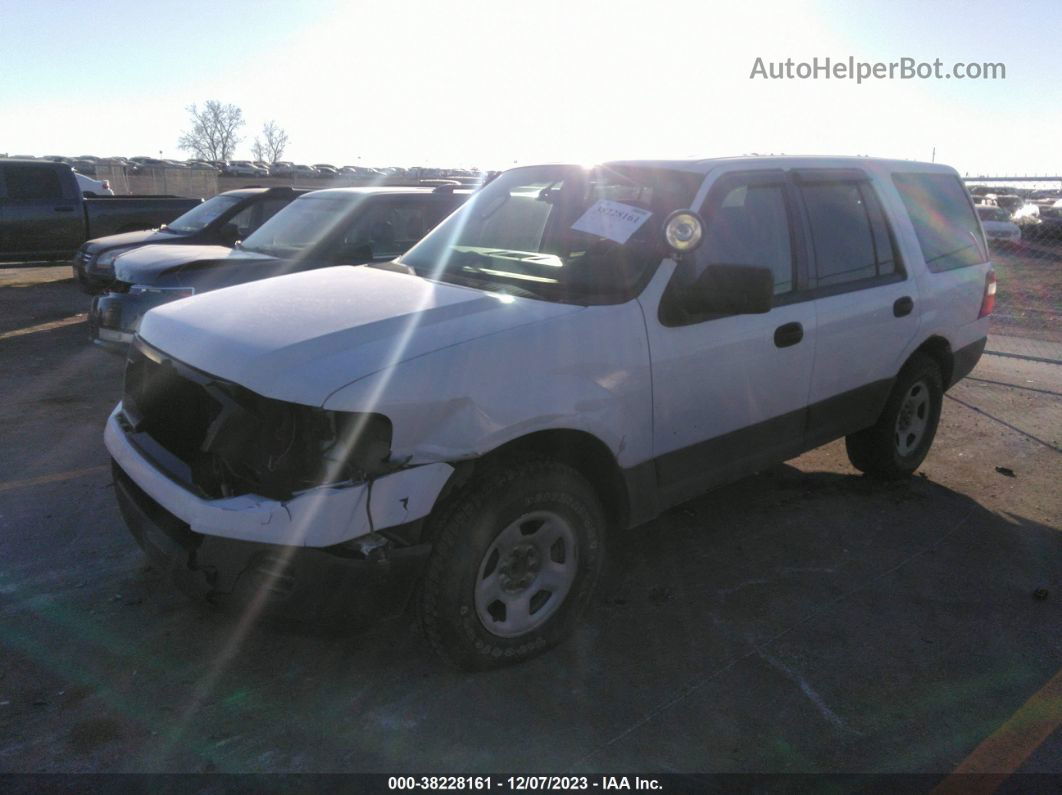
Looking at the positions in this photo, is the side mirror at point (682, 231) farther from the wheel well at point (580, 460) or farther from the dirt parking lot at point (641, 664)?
the dirt parking lot at point (641, 664)

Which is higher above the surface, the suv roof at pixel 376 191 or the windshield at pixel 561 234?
the suv roof at pixel 376 191

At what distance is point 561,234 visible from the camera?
395cm

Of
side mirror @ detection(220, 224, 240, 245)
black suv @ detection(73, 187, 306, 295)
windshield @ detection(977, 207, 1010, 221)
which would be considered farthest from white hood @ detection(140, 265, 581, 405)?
windshield @ detection(977, 207, 1010, 221)

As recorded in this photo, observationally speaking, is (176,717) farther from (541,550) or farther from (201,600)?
(541,550)

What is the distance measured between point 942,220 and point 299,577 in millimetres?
4588

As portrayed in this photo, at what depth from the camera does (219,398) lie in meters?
2.91

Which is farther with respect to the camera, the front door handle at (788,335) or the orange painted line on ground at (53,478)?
the orange painted line on ground at (53,478)

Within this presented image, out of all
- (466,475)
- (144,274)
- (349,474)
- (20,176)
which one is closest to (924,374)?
(466,475)

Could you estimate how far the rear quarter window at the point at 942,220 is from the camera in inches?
201

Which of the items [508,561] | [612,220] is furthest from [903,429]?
[508,561]

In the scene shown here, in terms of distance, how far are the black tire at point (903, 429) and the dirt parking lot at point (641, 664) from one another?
0.31 metres

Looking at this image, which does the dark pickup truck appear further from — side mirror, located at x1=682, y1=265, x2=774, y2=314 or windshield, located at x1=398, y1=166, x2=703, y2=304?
side mirror, located at x1=682, y1=265, x2=774, y2=314

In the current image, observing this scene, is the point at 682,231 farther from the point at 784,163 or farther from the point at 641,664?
the point at 641,664

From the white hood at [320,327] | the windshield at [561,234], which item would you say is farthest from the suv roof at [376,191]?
the white hood at [320,327]
